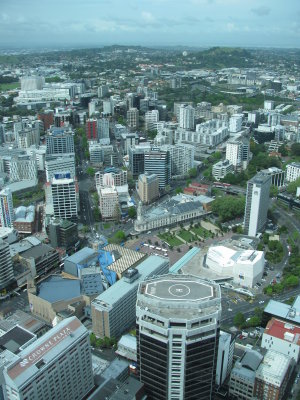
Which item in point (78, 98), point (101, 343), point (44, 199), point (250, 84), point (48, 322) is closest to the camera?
point (101, 343)

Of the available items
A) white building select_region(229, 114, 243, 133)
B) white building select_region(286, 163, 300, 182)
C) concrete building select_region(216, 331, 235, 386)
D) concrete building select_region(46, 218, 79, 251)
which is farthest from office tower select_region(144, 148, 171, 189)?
concrete building select_region(216, 331, 235, 386)

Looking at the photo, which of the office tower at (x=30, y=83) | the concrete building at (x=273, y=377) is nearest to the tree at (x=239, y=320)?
the concrete building at (x=273, y=377)

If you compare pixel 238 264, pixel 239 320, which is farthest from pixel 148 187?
pixel 239 320

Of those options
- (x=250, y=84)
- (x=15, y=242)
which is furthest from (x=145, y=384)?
(x=250, y=84)

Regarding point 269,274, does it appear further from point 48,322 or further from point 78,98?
point 78,98

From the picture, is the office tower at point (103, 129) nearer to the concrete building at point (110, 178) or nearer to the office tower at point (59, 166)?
the office tower at point (59, 166)

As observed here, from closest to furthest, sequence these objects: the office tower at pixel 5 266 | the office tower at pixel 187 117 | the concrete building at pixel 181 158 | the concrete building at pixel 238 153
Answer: the office tower at pixel 5 266
the concrete building at pixel 181 158
the concrete building at pixel 238 153
the office tower at pixel 187 117
